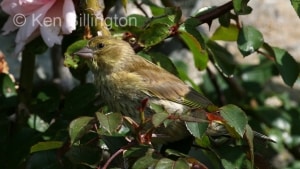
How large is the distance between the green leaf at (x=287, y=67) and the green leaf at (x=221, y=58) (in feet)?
0.70

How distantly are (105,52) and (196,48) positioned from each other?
318mm

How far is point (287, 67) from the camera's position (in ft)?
10.1

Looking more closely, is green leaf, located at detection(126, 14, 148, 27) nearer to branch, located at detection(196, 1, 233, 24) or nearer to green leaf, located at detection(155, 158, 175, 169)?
branch, located at detection(196, 1, 233, 24)

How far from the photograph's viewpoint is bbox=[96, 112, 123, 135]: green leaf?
90.1 inches

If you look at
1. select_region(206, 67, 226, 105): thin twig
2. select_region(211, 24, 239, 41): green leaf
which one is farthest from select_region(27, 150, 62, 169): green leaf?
select_region(206, 67, 226, 105): thin twig

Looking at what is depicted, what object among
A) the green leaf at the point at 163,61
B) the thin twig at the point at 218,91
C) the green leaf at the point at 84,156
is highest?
the green leaf at the point at 84,156

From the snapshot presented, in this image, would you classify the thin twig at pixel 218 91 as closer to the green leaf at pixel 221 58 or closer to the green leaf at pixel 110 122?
the green leaf at pixel 221 58

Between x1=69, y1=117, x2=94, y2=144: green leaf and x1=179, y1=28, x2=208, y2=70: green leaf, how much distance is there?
2.16 feet

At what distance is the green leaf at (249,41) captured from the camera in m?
2.98

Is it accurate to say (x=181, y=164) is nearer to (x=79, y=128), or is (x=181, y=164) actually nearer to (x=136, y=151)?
(x=136, y=151)

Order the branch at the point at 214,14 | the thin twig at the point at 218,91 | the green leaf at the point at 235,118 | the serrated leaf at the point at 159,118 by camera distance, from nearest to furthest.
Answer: the serrated leaf at the point at 159,118 → the green leaf at the point at 235,118 → the branch at the point at 214,14 → the thin twig at the point at 218,91

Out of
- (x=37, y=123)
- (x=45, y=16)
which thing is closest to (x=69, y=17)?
(x=45, y=16)

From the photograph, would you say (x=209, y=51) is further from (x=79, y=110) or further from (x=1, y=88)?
(x=1, y=88)

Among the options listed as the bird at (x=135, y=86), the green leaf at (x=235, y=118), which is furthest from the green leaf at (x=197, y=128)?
the bird at (x=135, y=86)
